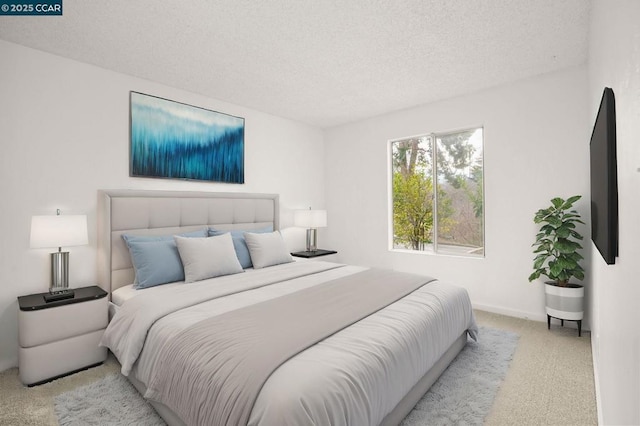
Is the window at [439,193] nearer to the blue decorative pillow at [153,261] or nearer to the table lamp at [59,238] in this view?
the blue decorative pillow at [153,261]

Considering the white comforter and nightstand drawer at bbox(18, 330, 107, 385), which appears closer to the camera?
the white comforter

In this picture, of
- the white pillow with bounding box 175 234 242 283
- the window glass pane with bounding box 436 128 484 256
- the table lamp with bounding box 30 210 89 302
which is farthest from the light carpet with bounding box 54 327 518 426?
the window glass pane with bounding box 436 128 484 256

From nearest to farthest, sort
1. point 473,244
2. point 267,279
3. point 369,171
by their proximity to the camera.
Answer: point 267,279 < point 473,244 < point 369,171

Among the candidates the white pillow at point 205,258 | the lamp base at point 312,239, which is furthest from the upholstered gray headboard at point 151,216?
the lamp base at point 312,239

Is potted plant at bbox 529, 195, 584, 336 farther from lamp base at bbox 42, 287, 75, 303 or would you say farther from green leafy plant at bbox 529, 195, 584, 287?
lamp base at bbox 42, 287, 75, 303

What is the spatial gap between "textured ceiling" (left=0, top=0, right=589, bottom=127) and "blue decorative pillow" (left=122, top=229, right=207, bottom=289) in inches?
66.7

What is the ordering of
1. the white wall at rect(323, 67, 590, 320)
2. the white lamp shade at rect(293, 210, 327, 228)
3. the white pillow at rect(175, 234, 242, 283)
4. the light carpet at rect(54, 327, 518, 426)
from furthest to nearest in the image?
1. the white lamp shade at rect(293, 210, 327, 228)
2. the white wall at rect(323, 67, 590, 320)
3. the white pillow at rect(175, 234, 242, 283)
4. the light carpet at rect(54, 327, 518, 426)

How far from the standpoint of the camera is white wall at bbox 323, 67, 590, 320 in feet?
10.9

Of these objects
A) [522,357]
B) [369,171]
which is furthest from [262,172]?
[522,357]

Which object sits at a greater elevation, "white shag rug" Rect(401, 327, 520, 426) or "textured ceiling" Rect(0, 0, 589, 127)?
"textured ceiling" Rect(0, 0, 589, 127)

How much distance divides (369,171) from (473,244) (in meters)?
1.82

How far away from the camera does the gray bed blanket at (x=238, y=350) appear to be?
1.38 meters

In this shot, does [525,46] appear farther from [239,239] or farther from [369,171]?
[239,239]

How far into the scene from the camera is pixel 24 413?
201 cm
